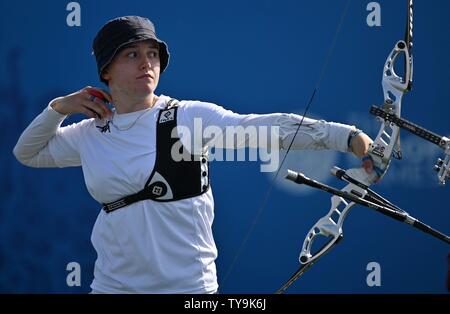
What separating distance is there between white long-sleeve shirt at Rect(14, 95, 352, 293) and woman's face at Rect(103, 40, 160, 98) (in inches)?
2.5

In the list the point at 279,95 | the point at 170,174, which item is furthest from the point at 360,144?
the point at 279,95

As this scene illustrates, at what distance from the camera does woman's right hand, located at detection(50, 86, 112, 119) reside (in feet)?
8.58

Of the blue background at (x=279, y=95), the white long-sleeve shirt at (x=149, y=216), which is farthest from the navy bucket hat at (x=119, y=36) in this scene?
the blue background at (x=279, y=95)

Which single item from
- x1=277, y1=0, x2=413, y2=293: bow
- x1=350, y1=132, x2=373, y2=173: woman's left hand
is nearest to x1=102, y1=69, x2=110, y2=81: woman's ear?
x1=277, y1=0, x2=413, y2=293: bow

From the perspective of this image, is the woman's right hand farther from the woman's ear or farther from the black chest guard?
the black chest guard

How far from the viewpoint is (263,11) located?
3572 mm

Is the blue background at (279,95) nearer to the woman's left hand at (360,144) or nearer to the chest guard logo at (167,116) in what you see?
the chest guard logo at (167,116)

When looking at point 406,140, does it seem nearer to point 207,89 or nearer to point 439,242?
point 439,242

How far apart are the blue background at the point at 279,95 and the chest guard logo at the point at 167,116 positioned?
108 cm

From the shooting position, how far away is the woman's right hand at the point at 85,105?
8.58ft

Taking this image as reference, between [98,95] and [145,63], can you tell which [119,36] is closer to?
[145,63]

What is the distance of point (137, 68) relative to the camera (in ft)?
8.30
